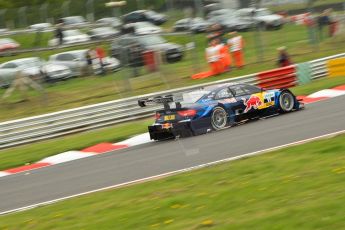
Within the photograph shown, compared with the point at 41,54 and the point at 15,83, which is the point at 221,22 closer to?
the point at 41,54

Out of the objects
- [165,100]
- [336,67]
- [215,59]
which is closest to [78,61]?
[215,59]

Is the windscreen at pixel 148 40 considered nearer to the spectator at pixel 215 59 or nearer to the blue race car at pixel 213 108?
the spectator at pixel 215 59

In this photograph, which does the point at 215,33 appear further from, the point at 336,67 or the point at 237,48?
the point at 336,67

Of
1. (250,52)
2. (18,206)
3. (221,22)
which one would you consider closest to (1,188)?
(18,206)

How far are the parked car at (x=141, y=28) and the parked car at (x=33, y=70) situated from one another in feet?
9.89

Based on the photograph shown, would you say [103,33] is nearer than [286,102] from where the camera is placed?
No

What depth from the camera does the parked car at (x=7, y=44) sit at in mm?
27236

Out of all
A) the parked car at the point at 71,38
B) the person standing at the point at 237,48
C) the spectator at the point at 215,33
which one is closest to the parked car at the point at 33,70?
the parked car at the point at 71,38

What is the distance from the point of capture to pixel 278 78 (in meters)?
22.4

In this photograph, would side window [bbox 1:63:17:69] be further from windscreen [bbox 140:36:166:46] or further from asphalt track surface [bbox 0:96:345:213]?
asphalt track surface [bbox 0:96:345:213]

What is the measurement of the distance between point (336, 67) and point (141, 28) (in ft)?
25.1

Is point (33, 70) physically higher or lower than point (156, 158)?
higher

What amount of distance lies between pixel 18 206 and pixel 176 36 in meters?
17.9

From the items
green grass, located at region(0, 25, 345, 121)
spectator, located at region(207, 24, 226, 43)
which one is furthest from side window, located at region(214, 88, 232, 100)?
spectator, located at region(207, 24, 226, 43)
